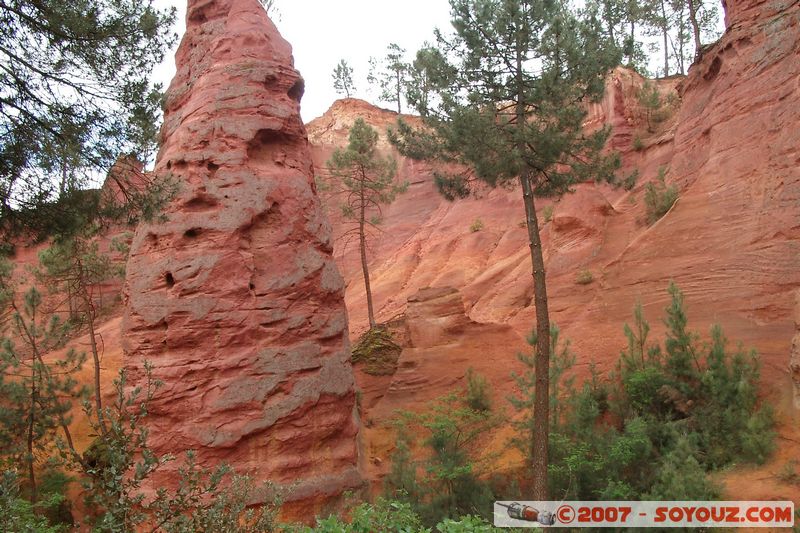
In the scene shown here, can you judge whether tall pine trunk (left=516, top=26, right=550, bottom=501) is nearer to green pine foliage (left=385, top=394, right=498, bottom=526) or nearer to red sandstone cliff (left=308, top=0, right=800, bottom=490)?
green pine foliage (left=385, top=394, right=498, bottom=526)

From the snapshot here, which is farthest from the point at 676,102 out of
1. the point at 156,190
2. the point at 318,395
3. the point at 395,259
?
the point at 156,190

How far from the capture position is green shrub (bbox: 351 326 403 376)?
705 inches

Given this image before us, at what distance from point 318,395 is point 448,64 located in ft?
24.9

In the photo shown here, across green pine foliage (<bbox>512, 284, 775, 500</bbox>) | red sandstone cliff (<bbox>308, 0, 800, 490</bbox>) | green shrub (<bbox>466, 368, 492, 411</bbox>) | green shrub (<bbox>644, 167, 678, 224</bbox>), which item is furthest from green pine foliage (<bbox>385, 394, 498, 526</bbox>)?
green shrub (<bbox>644, 167, 678, 224</bbox>)

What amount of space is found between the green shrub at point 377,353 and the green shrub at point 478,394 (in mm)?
3631

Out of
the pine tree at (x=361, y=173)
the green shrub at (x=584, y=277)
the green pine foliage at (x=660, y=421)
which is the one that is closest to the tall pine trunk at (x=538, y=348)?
the green pine foliage at (x=660, y=421)

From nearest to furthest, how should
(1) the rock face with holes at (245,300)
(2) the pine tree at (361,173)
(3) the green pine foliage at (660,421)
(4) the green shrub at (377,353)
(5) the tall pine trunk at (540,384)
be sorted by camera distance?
(1) the rock face with holes at (245,300)
(3) the green pine foliage at (660,421)
(5) the tall pine trunk at (540,384)
(4) the green shrub at (377,353)
(2) the pine tree at (361,173)

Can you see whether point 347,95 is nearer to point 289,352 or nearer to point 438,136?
point 438,136

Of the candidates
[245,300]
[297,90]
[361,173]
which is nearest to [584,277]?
[361,173]

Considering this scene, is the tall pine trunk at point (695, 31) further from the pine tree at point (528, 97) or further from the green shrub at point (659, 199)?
the pine tree at point (528, 97)

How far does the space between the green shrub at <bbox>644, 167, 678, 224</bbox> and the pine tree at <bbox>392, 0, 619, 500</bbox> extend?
244 inches

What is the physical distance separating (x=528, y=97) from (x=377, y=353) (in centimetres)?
961

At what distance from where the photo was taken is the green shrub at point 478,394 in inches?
572

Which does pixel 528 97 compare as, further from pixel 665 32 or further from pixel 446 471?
pixel 665 32
